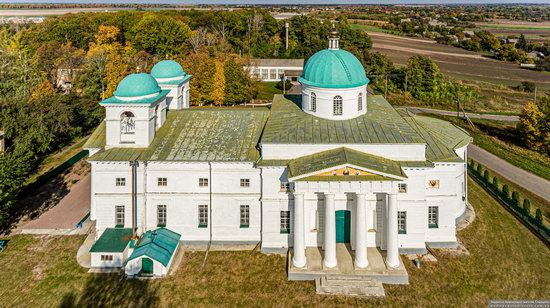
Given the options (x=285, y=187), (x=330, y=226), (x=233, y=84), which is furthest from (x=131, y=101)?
(x=233, y=84)

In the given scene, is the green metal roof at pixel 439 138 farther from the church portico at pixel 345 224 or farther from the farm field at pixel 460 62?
the farm field at pixel 460 62

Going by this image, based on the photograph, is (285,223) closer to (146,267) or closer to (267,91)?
(146,267)

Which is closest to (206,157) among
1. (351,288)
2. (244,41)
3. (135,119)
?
(135,119)

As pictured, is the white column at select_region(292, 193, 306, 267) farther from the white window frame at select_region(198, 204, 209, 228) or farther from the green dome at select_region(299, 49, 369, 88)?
the green dome at select_region(299, 49, 369, 88)

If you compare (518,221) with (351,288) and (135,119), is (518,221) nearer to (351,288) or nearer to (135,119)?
(351,288)

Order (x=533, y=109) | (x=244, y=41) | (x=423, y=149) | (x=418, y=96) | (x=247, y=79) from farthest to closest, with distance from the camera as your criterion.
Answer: (x=244, y=41)
(x=418, y=96)
(x=247, y=79)
(x=533, y=109)
(x=423, y=149)

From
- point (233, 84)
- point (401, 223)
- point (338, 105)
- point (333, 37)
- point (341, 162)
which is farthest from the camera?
point (233, 84)
